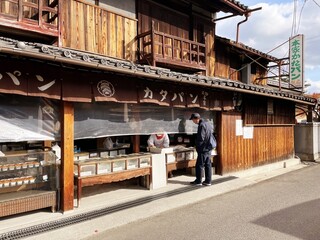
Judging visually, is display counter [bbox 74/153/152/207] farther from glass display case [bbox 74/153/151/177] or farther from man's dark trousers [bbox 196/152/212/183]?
man's dark trousers [bbox 196/152/212/183]

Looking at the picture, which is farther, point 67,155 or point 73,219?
point 67,155

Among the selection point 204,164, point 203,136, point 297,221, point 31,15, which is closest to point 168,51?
point 203,136

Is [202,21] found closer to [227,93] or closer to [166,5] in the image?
[166,5]

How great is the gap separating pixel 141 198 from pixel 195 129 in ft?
10.9

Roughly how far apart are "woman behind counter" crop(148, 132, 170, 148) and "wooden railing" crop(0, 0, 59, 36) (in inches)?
169

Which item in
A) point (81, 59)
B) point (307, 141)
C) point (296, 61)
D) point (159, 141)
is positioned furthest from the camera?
point (307, 141)

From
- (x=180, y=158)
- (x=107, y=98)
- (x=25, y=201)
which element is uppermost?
(x=107, y=98)

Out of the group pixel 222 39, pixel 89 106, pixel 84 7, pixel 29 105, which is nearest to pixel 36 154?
pixel 29 105

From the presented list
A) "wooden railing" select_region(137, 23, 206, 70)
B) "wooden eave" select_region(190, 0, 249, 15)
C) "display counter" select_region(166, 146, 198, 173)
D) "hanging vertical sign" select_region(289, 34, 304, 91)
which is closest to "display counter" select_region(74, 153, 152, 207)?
"display counter" select_region(166, 146, 198, 173)

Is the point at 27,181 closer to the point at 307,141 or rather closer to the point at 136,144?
the point at 136,144

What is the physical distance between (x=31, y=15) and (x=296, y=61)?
42.9 feet

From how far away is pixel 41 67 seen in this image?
5336 mm

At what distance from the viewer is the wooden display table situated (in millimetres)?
5281

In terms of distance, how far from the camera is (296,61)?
1452 centimetres
